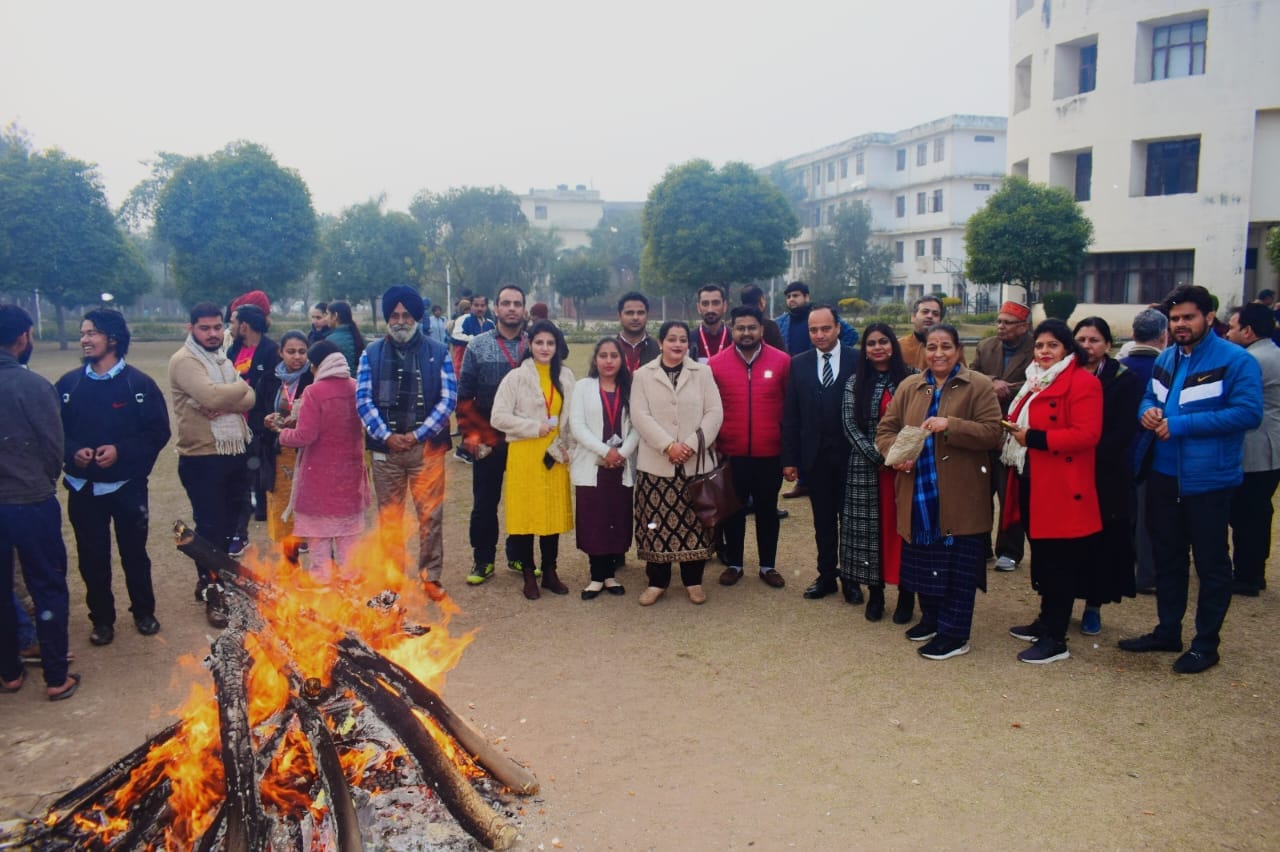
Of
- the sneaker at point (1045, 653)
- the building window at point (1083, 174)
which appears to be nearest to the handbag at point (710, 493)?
the sneaker at point (1045, 653)

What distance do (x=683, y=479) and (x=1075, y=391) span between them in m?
2.55

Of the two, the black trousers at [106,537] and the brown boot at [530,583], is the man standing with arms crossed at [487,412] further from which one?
the black trousers at [106,537]

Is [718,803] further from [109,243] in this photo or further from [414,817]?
[109,243]

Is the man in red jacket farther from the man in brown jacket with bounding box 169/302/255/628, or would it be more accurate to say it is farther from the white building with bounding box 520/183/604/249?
the white building with bounding box 520/183/604/249

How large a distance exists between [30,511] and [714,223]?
3742 cm

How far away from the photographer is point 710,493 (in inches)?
237

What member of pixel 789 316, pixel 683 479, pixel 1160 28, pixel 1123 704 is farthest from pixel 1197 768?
pixel 1160 28

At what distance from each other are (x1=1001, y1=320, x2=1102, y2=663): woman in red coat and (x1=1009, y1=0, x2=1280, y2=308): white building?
28.7m

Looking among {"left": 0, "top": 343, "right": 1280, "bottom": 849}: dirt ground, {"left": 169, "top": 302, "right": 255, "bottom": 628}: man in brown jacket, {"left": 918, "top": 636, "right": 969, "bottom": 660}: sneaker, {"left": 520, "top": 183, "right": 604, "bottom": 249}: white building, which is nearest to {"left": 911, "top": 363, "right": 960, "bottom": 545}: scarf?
{"left": 918, "top": 636, "right": 969, "bottom": 660}: sneaker

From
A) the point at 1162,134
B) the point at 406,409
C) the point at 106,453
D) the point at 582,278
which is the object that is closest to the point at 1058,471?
the point at 406,409

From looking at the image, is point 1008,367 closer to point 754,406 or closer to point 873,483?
point 873,483

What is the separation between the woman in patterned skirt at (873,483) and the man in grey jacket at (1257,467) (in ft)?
7.28

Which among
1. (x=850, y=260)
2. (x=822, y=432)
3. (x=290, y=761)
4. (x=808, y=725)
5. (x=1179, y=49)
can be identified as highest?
(x=1179, y=49)

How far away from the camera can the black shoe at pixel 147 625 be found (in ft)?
18.4
